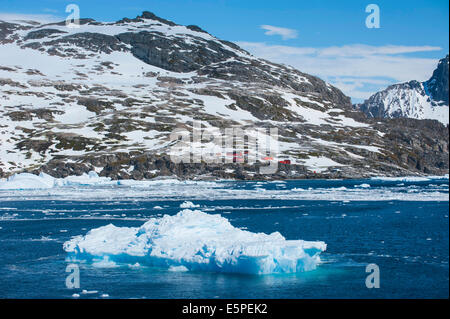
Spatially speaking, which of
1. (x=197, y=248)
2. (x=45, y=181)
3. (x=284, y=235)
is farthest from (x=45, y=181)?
(x=197, y=248)

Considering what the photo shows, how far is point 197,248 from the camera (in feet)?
130

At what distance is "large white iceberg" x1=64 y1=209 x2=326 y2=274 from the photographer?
37.7 m

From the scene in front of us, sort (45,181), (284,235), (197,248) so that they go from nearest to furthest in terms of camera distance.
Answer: (197,248)
(284,235)
(45,181)

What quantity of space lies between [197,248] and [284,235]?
65.1 feet

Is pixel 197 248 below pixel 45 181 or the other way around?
below

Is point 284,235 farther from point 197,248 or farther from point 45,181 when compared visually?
point 45,181

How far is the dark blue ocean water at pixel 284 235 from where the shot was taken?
34.8m

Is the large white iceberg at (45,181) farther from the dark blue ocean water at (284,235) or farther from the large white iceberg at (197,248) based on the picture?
the large white iceberg at (197,248)

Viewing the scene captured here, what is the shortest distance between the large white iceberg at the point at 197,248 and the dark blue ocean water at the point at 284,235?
95 centimetres

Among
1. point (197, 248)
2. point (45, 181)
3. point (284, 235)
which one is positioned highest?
point (45, 181)

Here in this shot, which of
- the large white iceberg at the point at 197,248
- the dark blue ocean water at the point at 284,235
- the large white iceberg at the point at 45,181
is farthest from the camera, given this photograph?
the large white iceberg at the point at 45,181

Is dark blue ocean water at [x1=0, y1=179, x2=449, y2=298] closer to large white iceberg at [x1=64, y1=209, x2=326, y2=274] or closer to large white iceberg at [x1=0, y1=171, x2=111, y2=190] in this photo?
large white iceberg at [x1=64, y1=209, x2=326, y2=274]

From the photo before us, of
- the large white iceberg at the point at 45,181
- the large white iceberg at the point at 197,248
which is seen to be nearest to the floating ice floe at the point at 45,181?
the large white iceberg at the point at 45,181

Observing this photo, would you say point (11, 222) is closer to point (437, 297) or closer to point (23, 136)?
point (437, 297)
